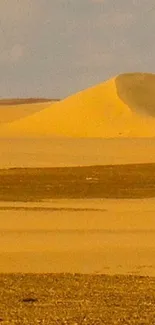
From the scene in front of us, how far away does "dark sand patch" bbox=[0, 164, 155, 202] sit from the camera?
78.1 feet

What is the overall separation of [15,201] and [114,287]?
39.4 ft

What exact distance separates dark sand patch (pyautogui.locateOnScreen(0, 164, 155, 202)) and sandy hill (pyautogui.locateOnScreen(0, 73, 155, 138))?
116 ft

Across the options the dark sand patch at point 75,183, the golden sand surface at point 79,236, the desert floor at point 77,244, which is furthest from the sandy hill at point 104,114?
the golden sand surface at point 79,236

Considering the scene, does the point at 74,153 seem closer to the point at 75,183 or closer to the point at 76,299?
the point at 75,183

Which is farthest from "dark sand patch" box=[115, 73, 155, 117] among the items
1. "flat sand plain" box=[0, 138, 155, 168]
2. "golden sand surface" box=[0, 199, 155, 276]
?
"golden sand surface" box=[0, 199, 155, 276]

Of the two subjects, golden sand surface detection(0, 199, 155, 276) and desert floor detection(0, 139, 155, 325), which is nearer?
desert floor detection(0, 139, 155, 325)

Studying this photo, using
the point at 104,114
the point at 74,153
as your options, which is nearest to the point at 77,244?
the point at 74,153

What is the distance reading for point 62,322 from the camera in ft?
27.7

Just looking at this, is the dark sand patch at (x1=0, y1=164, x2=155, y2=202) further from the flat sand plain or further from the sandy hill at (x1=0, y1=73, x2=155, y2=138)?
the sandy hill at (x1=0, y1=73, x2=155, y2=138)

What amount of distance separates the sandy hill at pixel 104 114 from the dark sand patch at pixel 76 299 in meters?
53.1

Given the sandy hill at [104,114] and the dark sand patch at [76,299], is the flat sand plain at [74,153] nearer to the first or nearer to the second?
the sandy hill at [104,114]

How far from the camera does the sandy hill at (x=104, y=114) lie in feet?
221

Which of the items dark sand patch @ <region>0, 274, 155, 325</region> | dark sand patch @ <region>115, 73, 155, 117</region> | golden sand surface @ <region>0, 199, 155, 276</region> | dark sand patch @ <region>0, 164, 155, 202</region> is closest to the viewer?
dark sand patch @ <region>0, 274, 155, 325</region>

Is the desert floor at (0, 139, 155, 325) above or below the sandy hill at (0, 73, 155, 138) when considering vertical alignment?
below
